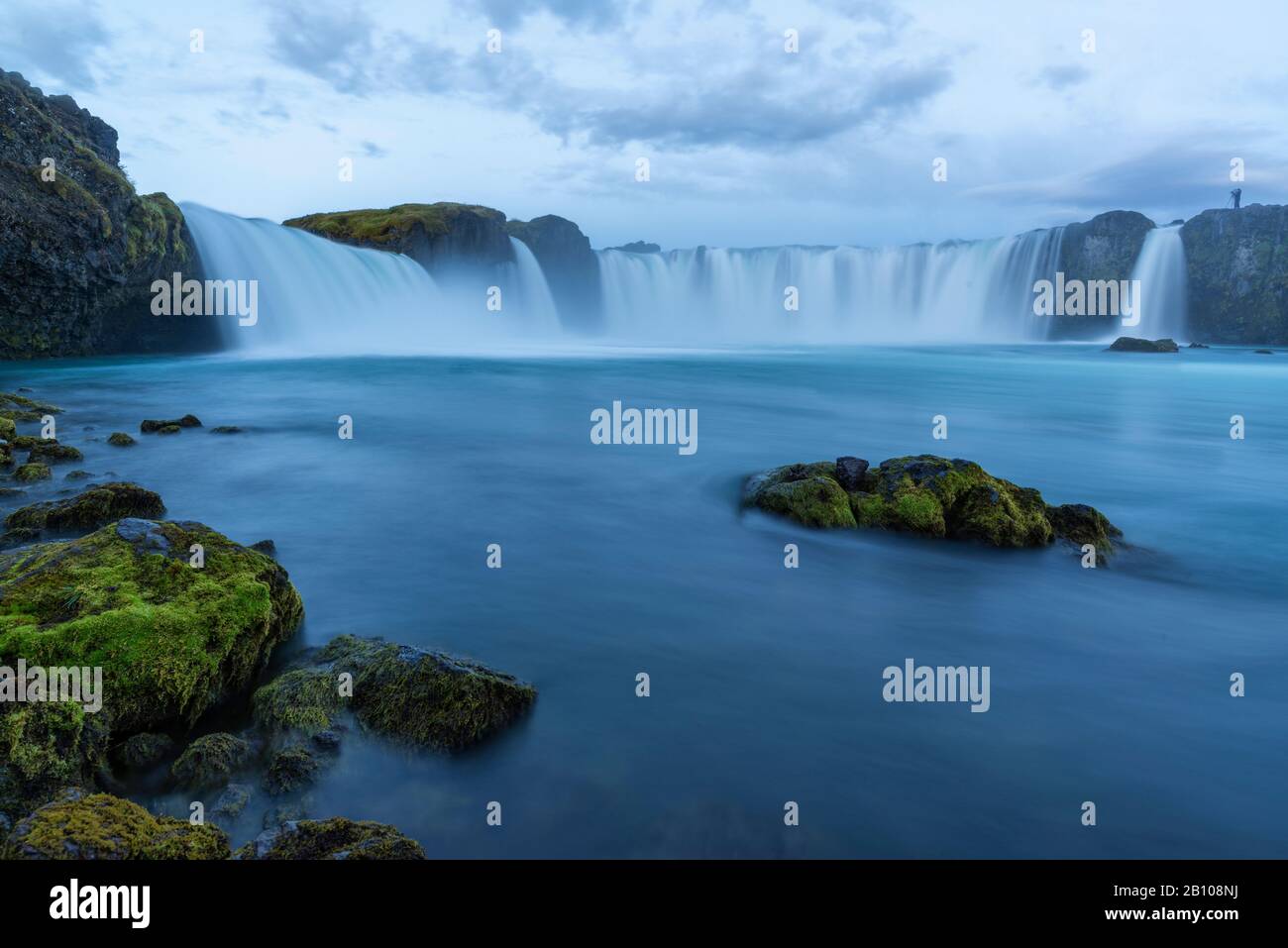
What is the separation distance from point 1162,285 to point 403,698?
356 ft

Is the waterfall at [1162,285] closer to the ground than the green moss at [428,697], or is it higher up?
higher up

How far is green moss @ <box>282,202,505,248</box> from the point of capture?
62.9 metres

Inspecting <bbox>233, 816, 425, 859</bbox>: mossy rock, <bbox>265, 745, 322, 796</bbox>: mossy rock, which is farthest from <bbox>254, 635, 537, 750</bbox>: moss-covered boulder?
<bbox>233, 816, 425, 859</bbox>: mossy rock

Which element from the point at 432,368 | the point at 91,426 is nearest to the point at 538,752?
the point at 91,426

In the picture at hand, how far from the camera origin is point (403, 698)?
18.3 feet

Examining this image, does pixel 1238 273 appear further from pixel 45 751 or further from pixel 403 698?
pixel 45 751

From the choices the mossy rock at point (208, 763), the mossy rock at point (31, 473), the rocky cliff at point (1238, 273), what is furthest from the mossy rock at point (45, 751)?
the rocky cliff at point (1238, 273)

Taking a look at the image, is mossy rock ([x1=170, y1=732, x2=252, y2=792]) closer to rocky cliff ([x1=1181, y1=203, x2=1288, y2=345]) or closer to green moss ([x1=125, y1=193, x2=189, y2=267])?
green moss ([x1=125, y1=193, x2=189, y2=267])

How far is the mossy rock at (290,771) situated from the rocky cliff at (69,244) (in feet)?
107

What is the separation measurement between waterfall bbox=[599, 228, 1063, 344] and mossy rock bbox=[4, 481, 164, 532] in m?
75.6

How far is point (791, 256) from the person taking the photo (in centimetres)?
8856

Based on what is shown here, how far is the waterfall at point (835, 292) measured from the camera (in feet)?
281

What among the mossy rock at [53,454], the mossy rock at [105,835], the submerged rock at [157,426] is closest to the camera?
the mossy rock at [105,835]

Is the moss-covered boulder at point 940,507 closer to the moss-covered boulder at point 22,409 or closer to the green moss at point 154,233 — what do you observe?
the moss-covered boulder at point 22,409
